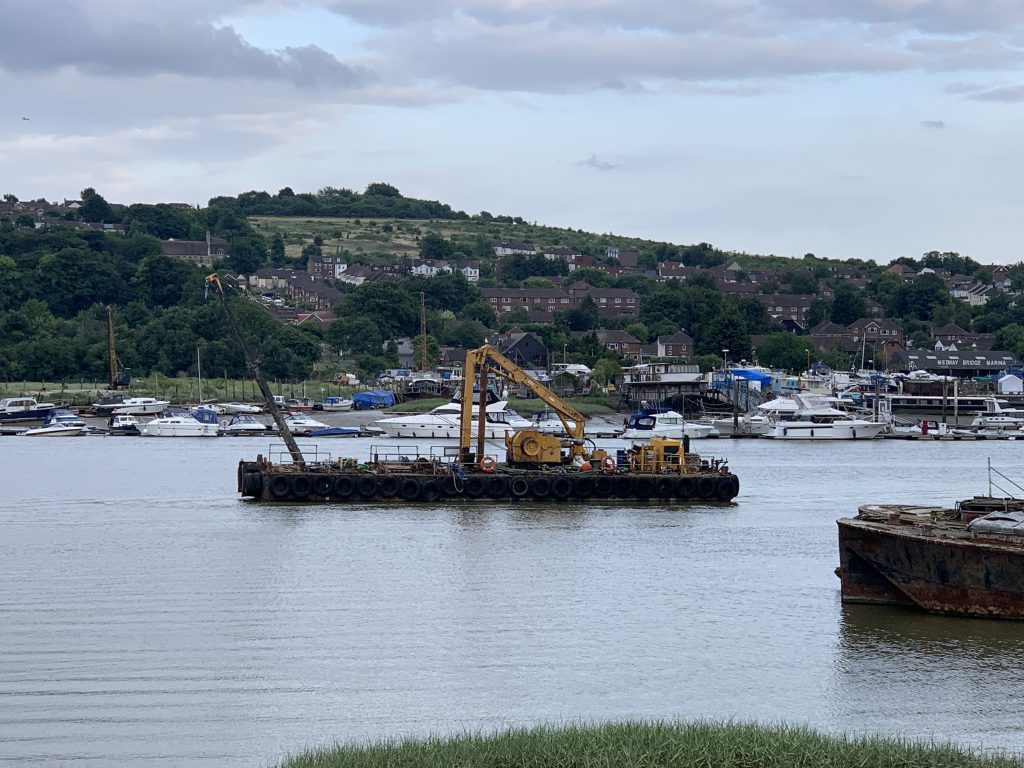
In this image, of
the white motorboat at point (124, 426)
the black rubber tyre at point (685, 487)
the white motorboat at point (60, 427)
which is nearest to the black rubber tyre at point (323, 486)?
the black rubber tyre at point (685, 487)

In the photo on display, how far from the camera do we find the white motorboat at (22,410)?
101000mm

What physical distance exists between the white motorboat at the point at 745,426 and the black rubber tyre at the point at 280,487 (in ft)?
173

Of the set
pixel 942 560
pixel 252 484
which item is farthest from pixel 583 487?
pixel 942 560

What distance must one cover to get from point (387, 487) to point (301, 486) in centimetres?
293

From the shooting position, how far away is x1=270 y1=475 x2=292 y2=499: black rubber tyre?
166 ft

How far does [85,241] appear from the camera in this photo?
176 m

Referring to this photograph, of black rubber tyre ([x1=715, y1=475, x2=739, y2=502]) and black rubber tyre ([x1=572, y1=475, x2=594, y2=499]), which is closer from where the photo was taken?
black rubber tyre ([x1=572, y1=475, x2=594, y2=499])

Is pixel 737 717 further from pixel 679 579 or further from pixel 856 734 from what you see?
pixel 679 579

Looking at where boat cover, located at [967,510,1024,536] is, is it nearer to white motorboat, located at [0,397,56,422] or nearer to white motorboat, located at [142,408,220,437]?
white motorboat, located at [142,408,220,437]

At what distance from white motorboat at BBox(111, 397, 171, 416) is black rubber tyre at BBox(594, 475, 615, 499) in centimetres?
6211

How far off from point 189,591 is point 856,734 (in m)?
17.1

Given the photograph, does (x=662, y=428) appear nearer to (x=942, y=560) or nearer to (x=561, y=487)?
(x=561, y=487)

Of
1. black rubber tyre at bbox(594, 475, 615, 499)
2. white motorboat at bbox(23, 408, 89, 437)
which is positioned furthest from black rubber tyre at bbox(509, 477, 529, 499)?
white motorboat at bbox(23, 408, 89, 437)

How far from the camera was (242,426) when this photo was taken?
96.9 m
